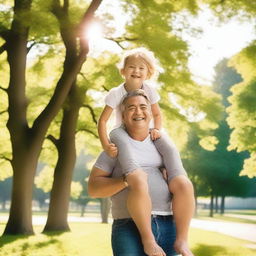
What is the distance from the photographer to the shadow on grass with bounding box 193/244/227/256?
10866 mm

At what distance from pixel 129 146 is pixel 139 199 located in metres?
0.28

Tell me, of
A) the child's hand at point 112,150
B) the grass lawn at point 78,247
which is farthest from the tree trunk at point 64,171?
the child's hand at point 112,150

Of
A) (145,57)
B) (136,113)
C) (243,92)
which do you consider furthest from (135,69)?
(243,92)

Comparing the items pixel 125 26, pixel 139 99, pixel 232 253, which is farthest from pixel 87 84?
pixel 139 99

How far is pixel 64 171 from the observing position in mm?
18031

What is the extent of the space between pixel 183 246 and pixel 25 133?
13.1 meters

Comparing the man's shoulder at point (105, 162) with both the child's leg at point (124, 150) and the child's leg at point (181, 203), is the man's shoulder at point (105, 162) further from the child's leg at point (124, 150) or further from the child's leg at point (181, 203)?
the child's leg at point (181, 203)

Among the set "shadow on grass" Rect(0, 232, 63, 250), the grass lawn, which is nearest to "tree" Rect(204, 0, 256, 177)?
the grass lawn

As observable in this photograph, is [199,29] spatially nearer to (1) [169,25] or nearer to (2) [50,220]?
(1) [169,25]

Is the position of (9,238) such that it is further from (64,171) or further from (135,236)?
(135,236)

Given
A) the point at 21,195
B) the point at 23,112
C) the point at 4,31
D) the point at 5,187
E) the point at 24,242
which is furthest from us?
the point at 5,187

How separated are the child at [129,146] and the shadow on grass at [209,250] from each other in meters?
8.00

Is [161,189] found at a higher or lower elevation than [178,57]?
lower

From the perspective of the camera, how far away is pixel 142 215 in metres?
2.37
